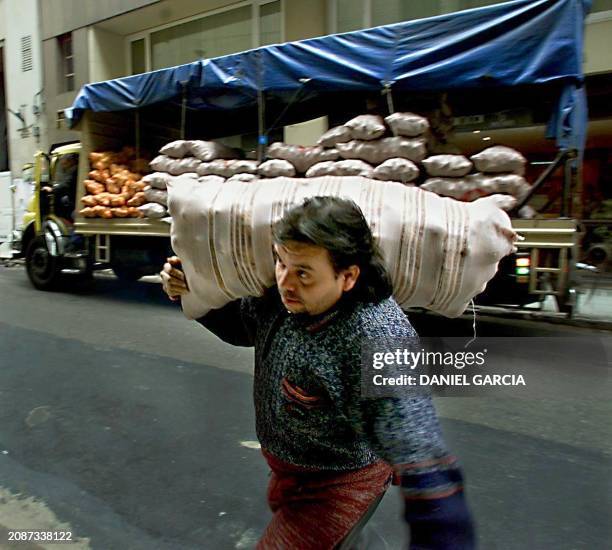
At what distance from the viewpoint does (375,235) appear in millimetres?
1405

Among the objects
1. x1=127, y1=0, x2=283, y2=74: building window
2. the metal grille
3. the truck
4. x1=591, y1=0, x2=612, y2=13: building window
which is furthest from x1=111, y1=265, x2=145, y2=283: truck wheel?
the metal grille

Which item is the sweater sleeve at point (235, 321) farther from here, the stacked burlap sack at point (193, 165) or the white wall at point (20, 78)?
the white wall at point (20, 78)

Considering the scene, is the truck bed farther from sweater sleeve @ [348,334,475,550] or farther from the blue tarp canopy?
sweater sleeve @ [348,334,475,550]

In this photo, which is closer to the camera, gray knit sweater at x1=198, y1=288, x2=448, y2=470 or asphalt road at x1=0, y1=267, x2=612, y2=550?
gray knit sweater at x1=198, y1=288, x2=448, y2=470

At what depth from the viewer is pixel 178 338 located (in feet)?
19.7

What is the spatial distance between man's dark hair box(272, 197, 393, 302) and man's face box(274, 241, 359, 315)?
2cm

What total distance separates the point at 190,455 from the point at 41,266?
7.17m

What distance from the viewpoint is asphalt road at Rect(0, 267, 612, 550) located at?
99.0 inches

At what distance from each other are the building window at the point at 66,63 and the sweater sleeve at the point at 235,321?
16.3 metres

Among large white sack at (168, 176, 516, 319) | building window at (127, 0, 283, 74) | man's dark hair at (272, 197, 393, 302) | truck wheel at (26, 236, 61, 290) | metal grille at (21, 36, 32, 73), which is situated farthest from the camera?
metal grille at (21, 36, 32, 73)

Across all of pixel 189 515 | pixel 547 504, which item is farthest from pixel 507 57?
pixel 189 515

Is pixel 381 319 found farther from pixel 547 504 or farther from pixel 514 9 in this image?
pixel 514 9

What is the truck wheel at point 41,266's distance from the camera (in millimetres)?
9000

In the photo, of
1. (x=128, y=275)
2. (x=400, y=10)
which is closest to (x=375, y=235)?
(x=128, y=275)
